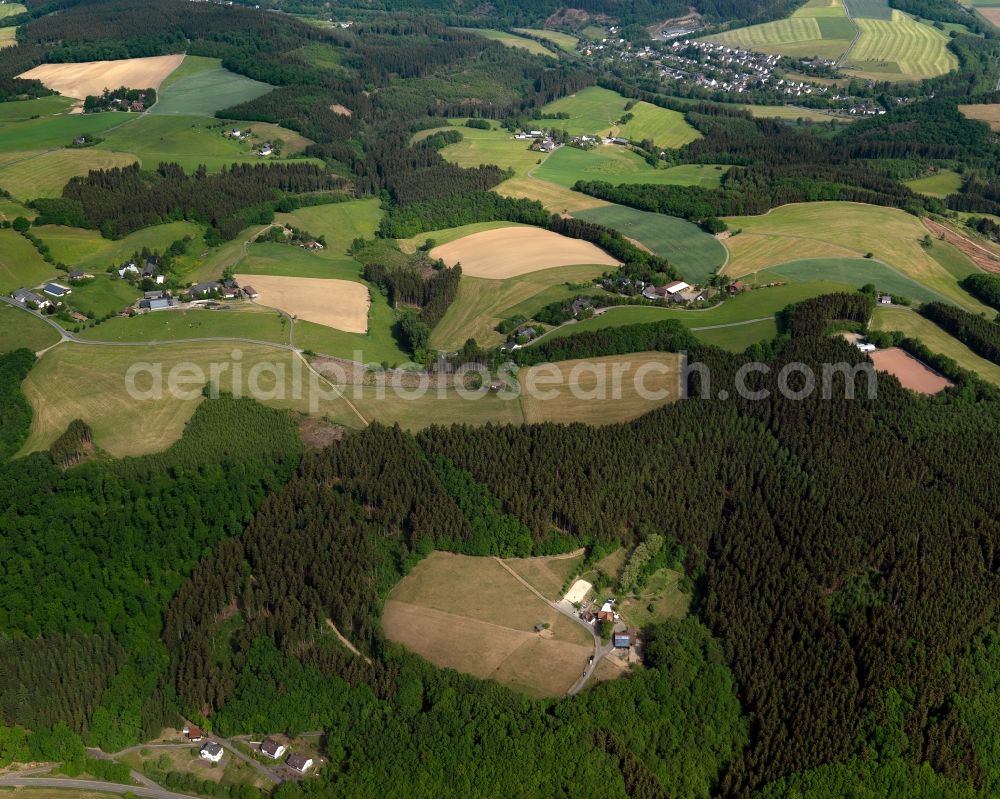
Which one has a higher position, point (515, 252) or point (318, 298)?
point (318, 298)

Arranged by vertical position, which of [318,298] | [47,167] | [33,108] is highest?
[47,167]

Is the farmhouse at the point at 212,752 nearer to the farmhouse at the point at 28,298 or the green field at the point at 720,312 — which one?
the green field at the point at 720,312

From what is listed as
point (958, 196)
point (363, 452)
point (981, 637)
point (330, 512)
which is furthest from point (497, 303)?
point (958, 196)

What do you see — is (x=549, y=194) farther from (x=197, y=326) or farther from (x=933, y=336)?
(x=933, y=336)

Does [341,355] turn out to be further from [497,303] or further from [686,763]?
[686,763]

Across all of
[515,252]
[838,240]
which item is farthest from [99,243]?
[838,240]

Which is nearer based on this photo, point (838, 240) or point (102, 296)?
point (102, 296)

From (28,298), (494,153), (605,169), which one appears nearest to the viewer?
(28,298)
